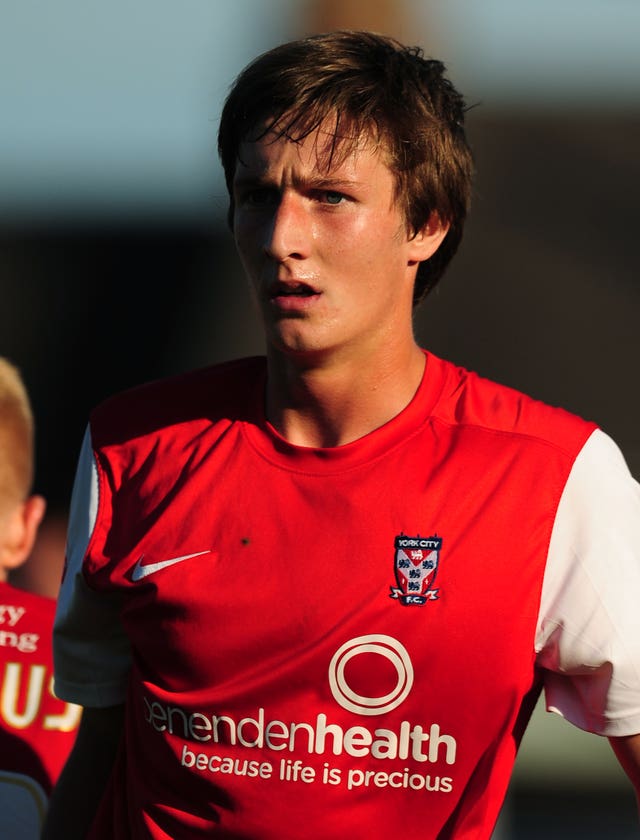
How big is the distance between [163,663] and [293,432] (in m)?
0.40

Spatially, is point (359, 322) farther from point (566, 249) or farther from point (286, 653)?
point (566, 249)

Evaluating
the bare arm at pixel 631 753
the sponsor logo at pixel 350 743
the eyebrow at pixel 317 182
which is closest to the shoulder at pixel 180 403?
the eyebrow at pixel 317 182

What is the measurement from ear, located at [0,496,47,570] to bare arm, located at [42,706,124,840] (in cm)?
114

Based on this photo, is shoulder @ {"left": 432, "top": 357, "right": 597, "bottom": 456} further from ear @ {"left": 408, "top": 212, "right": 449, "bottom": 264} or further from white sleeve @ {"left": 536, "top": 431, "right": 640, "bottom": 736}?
ear @ {"left": 408, "top": 212, "right": 449, "bottom": 264}

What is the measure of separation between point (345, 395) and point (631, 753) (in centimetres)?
67

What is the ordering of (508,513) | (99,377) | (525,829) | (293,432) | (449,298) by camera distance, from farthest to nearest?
(449,298) → (525,829) → (99,377) → (293,432) → (508,513)

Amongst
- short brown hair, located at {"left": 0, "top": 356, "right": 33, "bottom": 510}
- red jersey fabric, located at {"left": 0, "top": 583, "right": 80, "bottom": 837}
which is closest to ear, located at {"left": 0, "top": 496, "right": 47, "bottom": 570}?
short brown hair, located at {"left": 0, "top": 356, "right": 33, "bottom": 510}

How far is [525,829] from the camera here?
14.0 ft

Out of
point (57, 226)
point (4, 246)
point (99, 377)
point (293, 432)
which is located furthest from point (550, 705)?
point (57, 226)

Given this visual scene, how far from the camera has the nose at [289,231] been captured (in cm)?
177

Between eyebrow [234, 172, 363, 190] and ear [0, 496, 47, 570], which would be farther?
ear [0, 496, 47, 570]

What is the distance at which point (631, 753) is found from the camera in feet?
5.87

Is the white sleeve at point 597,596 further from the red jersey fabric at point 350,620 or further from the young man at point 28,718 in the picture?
the young man at point 28,718

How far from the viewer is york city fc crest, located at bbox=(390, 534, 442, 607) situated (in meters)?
1.74
